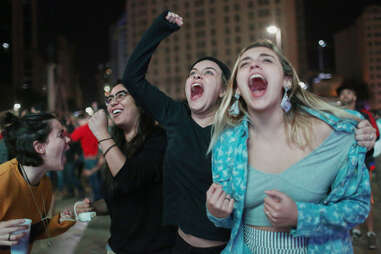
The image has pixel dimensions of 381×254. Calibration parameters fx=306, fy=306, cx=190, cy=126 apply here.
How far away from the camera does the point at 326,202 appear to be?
153cm

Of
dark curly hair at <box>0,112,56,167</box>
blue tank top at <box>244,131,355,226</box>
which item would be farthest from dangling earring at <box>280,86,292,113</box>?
dark curly hair at <box>0,112,56,167</box>

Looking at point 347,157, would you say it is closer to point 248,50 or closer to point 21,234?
point 248,50

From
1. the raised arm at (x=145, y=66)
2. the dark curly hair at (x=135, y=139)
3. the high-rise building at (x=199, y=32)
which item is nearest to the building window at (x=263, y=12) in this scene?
the high-rise building at (x=199, y=32)

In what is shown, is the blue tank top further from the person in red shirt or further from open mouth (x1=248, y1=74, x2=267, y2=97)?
the person in red shirt

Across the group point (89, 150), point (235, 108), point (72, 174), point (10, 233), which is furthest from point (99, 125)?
point (72, 174)

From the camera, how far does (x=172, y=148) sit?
2.13 m

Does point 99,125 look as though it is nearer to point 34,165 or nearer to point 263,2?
point 34,165

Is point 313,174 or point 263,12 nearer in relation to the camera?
point 313,174

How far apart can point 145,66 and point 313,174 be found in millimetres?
1462

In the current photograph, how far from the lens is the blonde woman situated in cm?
147

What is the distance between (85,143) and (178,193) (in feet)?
20.8

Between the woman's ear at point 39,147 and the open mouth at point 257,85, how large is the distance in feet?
5.79

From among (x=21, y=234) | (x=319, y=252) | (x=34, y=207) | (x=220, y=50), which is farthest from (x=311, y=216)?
(x=220, y=50)

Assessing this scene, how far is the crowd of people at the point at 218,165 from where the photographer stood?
1.53 metres
